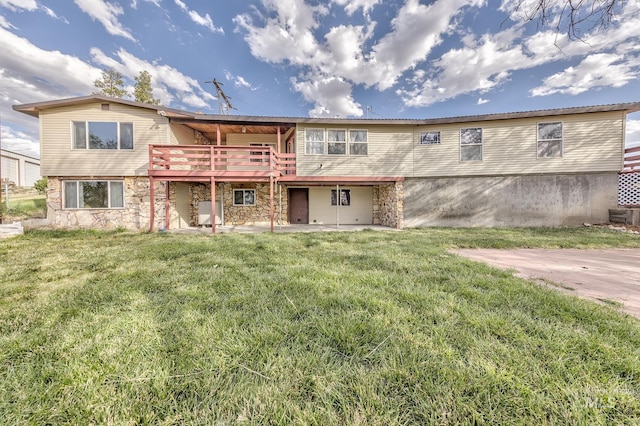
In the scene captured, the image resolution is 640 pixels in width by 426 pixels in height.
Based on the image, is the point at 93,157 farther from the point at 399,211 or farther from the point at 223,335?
the point at 399,211

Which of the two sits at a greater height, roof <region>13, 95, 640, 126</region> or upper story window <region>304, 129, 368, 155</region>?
roof <region>13, 95, 640, 126</region>

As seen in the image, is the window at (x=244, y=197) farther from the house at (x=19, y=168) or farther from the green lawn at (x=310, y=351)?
the house at (x=19, y=168)

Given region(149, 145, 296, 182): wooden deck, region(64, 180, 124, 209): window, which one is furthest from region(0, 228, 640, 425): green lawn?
region(64, 180, 124, 209): window

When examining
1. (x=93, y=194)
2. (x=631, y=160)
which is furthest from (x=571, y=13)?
(x=93, y=194)

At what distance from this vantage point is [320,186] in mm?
12430

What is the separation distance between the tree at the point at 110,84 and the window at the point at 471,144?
83.6 ft

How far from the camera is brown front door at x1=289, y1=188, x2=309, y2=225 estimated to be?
12.5 m

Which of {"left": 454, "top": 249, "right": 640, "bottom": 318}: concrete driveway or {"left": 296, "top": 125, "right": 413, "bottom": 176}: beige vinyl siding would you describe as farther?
{"left": 296, "top": 125, "right": 413, "bottom": 176}: beige vinyl siding

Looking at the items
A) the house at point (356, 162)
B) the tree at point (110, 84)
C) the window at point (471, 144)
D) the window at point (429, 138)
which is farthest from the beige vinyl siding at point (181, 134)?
the tree at point (110, 84)

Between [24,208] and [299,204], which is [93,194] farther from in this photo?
[299,204]

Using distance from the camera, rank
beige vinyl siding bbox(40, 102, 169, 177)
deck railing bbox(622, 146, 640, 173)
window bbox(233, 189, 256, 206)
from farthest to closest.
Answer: window bbox(233, 189, 256, 206) → deck railing bbox(622, 146, 640, 173) → beige vinyl siding bbox(40, 102, 169, 177)

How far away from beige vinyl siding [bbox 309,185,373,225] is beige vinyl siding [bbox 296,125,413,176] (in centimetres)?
195

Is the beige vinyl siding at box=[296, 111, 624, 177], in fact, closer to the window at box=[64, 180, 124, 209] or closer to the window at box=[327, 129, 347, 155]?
the window at box=[327, 129, 347, 155]

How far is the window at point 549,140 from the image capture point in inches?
401
